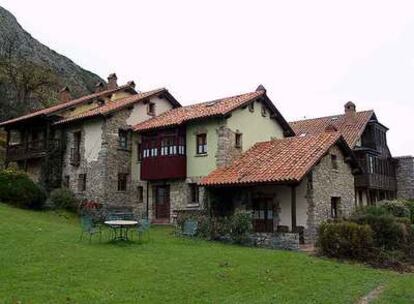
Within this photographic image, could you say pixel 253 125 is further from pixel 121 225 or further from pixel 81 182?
pixel 121 225

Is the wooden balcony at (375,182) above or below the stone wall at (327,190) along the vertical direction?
above

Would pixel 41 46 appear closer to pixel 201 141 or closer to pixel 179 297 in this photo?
pixel 201 141

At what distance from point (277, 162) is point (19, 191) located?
1451cm

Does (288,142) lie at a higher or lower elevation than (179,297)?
higher

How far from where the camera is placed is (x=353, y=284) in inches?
513

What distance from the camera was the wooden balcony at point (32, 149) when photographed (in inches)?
1280

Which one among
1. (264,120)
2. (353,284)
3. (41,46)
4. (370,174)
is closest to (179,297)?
(353,284)

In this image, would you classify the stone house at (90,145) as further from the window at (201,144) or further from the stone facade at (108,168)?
the window at (201,144)

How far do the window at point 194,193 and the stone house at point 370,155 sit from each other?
48.1 ft

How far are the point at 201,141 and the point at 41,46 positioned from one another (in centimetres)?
5408

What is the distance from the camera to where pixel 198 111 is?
2792 centimetres

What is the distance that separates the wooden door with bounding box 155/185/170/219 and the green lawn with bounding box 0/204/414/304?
9332 millimetres

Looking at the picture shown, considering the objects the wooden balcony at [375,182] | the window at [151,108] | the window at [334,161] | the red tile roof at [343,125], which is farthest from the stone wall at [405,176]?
the window at [151,108]

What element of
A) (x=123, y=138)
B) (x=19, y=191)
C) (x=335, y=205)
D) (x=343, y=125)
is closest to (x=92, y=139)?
(x=123, y=138)
